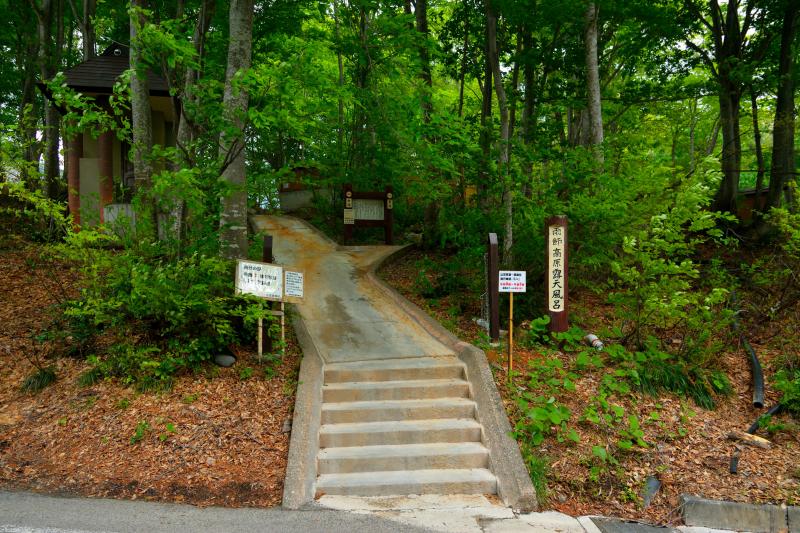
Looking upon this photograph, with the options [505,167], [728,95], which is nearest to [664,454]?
[505,167]

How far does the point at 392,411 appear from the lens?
255 inches

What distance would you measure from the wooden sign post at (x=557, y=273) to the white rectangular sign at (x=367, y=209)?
337 inches

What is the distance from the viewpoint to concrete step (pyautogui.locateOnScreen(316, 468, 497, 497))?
17.8ft

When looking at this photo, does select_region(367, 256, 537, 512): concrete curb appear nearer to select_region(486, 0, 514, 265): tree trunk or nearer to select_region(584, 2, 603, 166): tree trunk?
select_region(486, 0, 514, 265): tree trunk

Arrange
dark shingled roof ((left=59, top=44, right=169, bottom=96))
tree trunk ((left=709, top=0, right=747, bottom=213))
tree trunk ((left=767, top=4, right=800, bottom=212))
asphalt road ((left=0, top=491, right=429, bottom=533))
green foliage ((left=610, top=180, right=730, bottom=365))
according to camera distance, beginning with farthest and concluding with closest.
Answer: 1. tree trunk ((left=709, top=0, right=747, bottom=213))
2. dark shingled roof ((left=59, top=44, right=169, bottom=96))
3. tree trunk ((left=767, top=4, right=800, bottom=212))
4. green foliage ((left=610, top=180, right=730, bottom=365))
5. asphalt road ((left=0, top=491, right=429, bottom=533))

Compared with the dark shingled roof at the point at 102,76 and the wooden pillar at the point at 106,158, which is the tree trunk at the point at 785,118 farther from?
the wooden pillar at the point at 106,158

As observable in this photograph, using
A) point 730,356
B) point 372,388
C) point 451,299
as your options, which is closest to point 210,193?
point 372,388

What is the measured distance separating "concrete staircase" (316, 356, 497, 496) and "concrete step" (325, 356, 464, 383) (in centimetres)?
1

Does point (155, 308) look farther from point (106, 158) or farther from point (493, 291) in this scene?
point (106, 158)

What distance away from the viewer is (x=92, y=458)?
567 cm

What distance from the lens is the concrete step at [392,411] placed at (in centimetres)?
640

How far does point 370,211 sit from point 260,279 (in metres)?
8.96

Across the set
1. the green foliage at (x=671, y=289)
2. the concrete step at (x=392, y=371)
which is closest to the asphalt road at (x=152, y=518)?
the concrete step at (x=392, y=371)

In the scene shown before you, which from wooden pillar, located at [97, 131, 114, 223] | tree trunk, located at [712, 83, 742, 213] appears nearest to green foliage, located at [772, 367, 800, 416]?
tree trunk, located at [712, 83, 742, 213]
